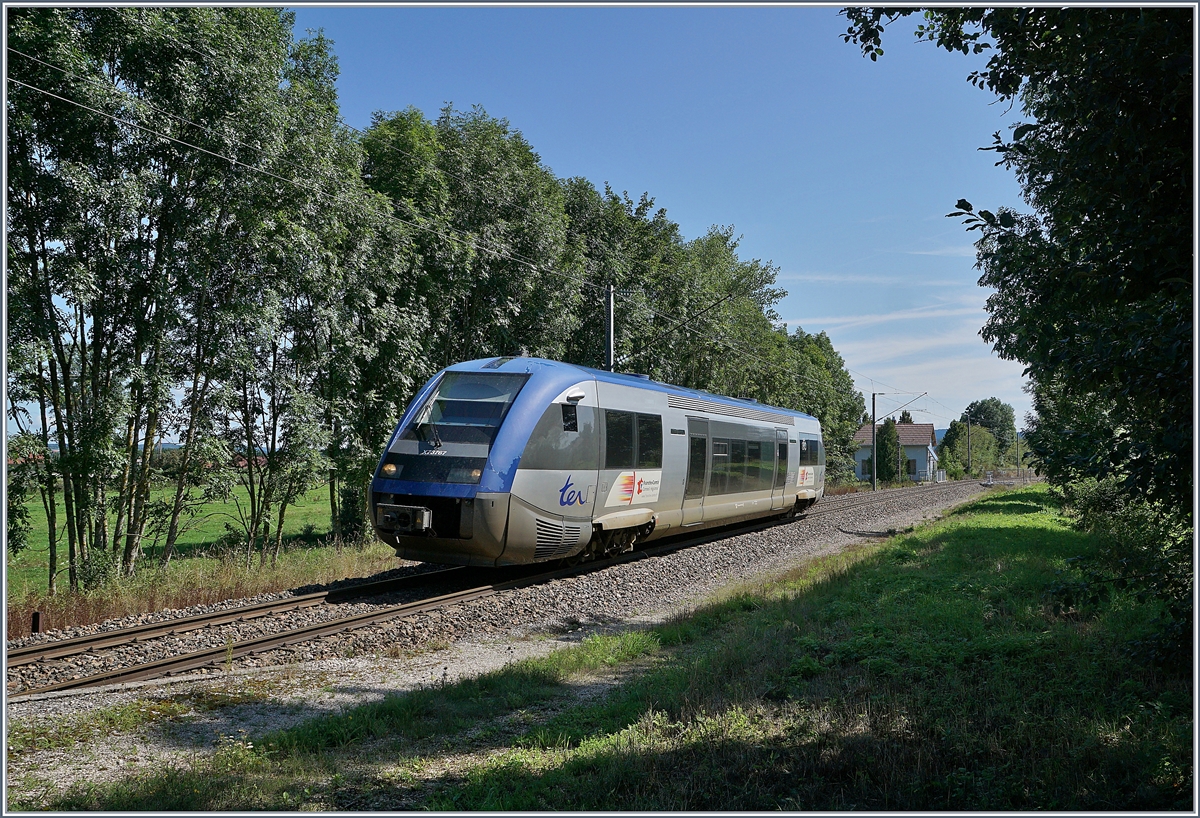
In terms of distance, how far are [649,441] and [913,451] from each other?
76.5m

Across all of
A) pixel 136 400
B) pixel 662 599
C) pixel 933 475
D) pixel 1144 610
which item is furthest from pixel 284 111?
pixel 933 475

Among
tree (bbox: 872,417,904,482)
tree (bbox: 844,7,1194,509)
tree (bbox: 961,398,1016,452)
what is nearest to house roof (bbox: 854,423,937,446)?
tree (bbox: 872,417,904,482)

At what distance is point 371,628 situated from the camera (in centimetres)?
836

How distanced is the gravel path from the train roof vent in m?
3.20

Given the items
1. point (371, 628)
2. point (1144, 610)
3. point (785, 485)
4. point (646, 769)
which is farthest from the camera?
point (785, 485)

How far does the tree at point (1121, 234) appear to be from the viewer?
3.72m

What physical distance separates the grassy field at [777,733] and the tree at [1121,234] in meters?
1.64

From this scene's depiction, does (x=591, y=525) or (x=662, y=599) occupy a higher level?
(x=591, y=525)

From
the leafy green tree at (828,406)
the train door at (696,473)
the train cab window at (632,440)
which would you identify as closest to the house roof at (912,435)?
the leafy green tree at (828,406)

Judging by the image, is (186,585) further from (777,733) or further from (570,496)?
(777,733)

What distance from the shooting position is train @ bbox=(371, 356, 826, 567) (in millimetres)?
10047

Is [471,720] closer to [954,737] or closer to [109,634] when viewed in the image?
[954,737]

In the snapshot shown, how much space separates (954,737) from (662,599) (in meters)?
6.64

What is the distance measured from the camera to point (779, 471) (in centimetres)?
2036
